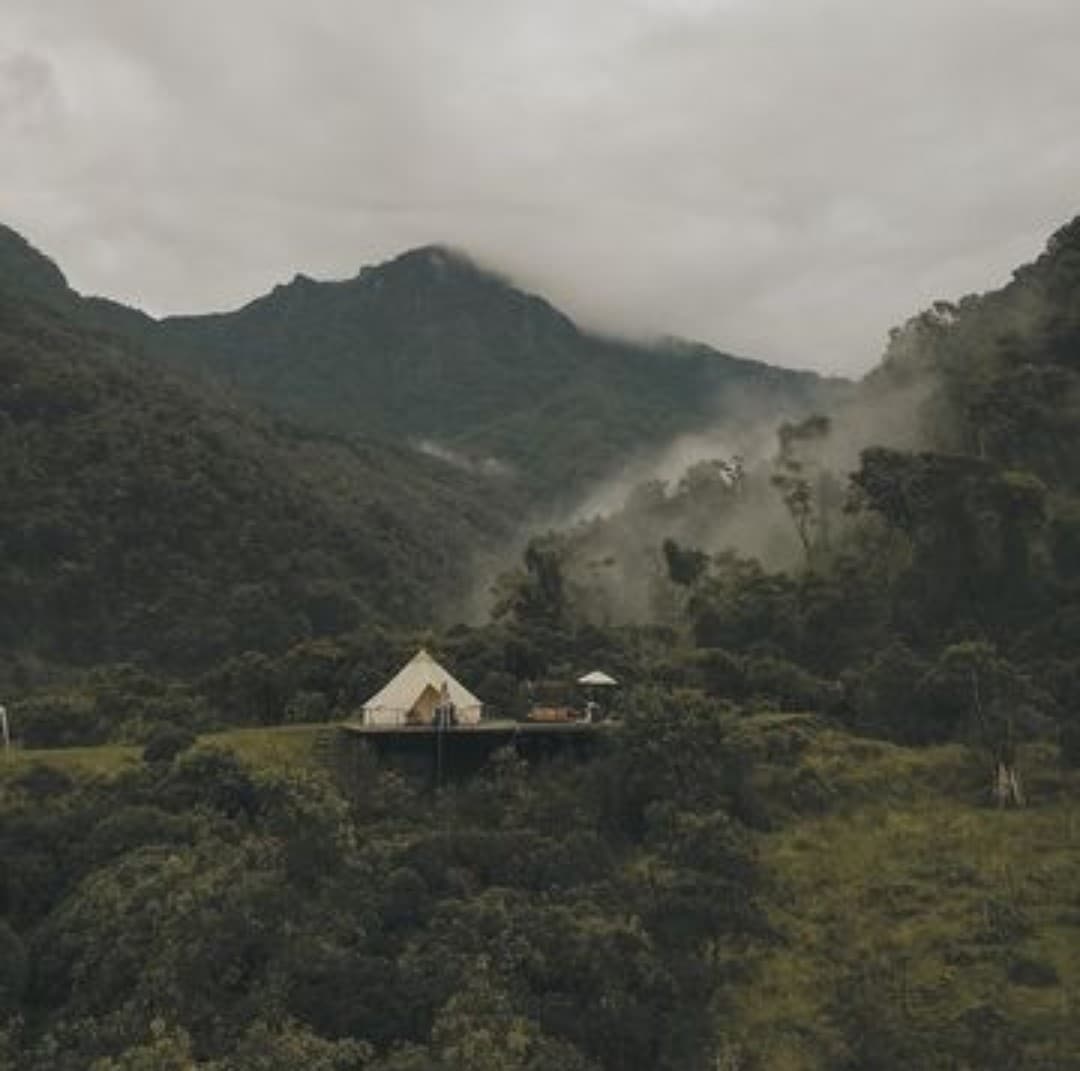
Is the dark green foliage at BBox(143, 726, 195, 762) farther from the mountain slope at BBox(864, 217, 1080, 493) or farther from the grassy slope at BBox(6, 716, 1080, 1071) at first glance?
the mountain slope at BBox(864, 217, 1080, 493)

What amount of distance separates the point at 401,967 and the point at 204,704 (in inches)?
1187

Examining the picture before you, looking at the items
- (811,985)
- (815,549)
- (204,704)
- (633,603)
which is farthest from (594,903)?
(633,603)

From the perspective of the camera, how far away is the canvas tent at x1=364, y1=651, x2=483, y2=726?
2625 inches

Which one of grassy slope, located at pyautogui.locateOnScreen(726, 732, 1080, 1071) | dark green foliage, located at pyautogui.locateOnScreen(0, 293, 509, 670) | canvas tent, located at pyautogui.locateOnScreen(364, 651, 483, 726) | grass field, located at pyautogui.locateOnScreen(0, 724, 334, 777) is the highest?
dark green foliage, located at pyautogui.locateOnScreen(0, 293, 509, 670)

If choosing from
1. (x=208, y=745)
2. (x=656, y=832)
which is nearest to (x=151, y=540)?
(x=208, y=745)

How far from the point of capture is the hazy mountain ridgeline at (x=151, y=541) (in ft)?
427

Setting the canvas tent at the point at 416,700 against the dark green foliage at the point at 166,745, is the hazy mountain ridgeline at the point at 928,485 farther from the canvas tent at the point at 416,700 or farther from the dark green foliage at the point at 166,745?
the dark green foliage at the point at 166,745

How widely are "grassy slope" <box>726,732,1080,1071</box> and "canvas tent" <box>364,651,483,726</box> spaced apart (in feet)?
44.0

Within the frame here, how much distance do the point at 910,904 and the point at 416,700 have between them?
72.1 ft

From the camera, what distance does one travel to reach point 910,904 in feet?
185

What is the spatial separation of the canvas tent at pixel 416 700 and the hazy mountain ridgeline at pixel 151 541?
60.5 meters

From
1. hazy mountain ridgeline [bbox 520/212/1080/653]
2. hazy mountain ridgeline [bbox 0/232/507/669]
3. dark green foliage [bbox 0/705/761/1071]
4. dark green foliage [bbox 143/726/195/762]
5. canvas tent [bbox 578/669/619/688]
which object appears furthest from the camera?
hazy mountain ridgeline [bbox 0/232/507/669]

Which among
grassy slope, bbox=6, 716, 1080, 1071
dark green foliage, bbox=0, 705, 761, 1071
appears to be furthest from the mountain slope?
dark green foliage, bbox=0, 705, 761, 1071

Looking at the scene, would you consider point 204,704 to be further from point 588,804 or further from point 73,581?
point 73,581
